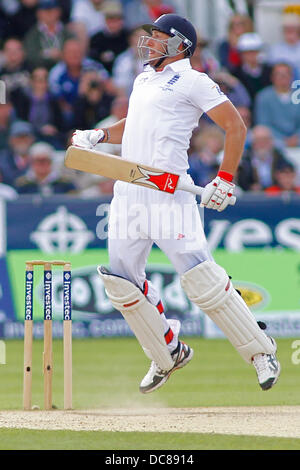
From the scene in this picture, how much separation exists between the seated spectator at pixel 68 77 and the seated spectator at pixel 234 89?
5.53 ft

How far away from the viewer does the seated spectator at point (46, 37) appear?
13.6 m

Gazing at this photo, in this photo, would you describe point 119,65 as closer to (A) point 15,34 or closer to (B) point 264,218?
(A) point 15,34

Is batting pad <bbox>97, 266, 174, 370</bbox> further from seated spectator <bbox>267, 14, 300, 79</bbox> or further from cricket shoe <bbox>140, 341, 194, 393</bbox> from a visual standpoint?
seated spectator <bbox>267, 14, 300, 79</bbox>

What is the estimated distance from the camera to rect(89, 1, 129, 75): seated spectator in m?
13.9

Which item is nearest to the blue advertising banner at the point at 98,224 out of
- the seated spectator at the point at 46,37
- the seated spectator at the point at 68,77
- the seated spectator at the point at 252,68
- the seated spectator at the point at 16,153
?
the seated spectator at the point at 16,153

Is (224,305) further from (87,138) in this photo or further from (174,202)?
(87,138)

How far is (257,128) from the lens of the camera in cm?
1279

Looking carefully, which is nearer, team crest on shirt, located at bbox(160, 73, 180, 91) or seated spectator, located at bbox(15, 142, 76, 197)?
team crest on shirt, located at bbox(160, 73, 180, 91)

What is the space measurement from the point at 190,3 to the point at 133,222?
29.3 ft

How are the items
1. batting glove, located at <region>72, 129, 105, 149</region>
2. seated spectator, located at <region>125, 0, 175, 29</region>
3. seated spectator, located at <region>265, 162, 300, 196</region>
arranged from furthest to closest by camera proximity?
1. seated spectator, located at <region>125, 0, 175, 29</region>
2. seated spectator, located at <region>265, 162, 300, 196</region>
3. batting glove, located at <region>72, 129, 105, 149</region>

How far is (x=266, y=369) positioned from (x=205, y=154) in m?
6.05

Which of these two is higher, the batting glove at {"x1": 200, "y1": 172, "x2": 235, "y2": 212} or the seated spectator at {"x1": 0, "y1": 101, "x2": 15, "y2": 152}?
the seated spectator at {"x1": 0, "y1": 101, "x2": 15, "y2": 152}

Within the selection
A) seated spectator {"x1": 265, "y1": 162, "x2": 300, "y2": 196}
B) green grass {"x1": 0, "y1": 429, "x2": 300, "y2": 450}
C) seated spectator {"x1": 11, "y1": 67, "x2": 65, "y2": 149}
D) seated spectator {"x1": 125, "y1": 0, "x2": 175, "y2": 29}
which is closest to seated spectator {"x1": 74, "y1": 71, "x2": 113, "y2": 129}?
seated spectator {"x1": 11, "y1": 67, "x2": 65, "y2": 149}

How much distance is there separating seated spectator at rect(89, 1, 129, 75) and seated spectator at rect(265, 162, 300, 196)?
288cm
